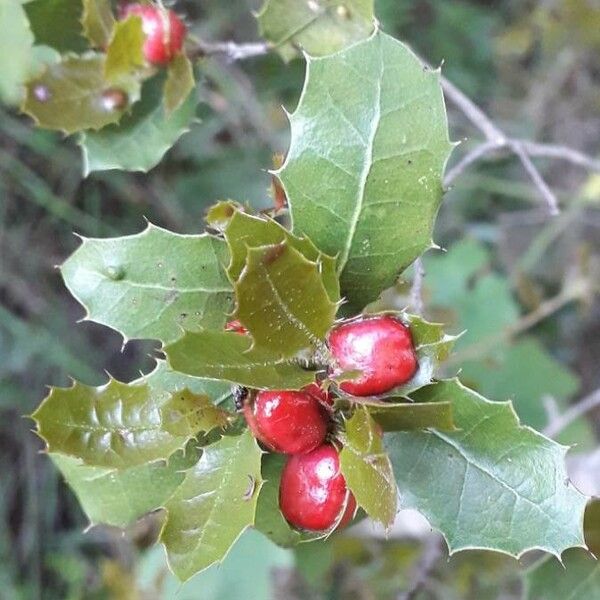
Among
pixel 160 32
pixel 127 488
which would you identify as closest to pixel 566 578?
pixel 127 488

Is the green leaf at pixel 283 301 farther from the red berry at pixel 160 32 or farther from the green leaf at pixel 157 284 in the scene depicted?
the red berry at pixel 160 32

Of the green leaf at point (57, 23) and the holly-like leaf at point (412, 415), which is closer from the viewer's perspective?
the holly-like leaf at point (412, 415)

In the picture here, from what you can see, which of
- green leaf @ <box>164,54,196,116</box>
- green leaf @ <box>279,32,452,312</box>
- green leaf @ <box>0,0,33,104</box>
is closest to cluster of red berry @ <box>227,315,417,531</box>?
green leaf @ <box>279,32,452,312</box>

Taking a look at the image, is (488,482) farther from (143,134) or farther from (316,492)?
(143,134)

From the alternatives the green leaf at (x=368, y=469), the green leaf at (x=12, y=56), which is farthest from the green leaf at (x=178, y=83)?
the green leaf at (x=12, y=56)

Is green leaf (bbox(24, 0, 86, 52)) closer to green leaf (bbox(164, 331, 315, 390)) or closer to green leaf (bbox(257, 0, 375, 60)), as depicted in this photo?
green leaf (bbox(257, 0, 375, 60))

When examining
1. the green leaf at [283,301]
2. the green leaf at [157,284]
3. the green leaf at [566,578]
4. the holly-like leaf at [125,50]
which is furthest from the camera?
the green leaf at [566,578]
